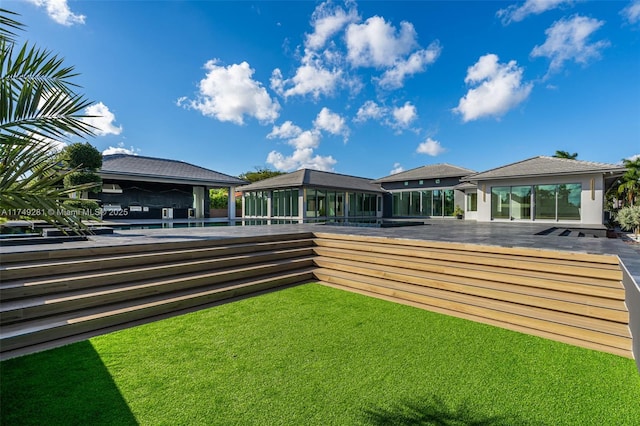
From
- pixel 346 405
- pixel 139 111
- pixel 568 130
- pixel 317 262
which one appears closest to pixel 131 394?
pixel 346 405

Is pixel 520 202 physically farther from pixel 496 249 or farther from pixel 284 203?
pixel 284 203

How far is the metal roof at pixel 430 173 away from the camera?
78.2 ft

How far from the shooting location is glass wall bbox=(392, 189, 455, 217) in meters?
24.1

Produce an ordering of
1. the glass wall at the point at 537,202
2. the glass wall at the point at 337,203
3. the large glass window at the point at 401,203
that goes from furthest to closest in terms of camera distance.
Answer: the large glass window at the point at 401,203, the glass wall at the point at 337,203, the glass wall at the point at 537,202

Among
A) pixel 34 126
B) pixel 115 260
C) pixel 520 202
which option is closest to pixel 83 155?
pixel 115 260

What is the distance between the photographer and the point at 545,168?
53.0ft

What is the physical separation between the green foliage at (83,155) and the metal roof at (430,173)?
22687 millimetres

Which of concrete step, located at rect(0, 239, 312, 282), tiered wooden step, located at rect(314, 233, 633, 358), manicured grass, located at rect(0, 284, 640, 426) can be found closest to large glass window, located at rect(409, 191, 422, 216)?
tiered wooden step, located at rect(314, 233, 633, 358)

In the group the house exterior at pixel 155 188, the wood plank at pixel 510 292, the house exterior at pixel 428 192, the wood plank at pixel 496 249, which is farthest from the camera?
the house exterior at pixel 428 192

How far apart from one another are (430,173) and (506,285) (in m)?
22.3

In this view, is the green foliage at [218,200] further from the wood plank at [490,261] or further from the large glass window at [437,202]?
the wood plank at [490,261]

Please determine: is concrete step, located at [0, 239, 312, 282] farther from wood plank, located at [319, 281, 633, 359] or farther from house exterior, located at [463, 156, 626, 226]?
house exterior, located at [463, 156, 626, 226]

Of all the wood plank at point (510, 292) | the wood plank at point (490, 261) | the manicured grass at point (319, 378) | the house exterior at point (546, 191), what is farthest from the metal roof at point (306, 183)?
the manicured grass at point (319, 378)

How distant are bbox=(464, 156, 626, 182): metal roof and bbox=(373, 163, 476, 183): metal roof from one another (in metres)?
5.55
